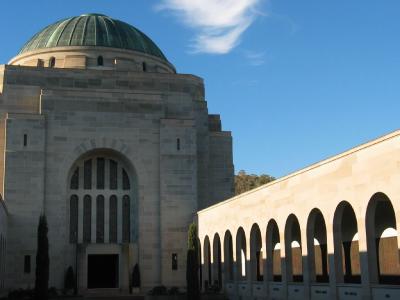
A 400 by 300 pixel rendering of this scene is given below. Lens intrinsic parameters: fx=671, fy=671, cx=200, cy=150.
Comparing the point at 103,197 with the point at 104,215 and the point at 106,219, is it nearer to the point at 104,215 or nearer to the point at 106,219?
the point at 104,215

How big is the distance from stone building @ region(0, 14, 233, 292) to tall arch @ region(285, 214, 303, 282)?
29.5 feet

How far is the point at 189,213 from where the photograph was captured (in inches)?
1615

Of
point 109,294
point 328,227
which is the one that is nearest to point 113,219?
point 109,294

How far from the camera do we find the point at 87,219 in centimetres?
4053

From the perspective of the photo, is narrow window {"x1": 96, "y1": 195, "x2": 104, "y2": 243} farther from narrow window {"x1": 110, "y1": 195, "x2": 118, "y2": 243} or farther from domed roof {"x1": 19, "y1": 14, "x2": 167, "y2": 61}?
domed roof {"x1": 19, "y1": 14, "x2": 167, "y2": 61}

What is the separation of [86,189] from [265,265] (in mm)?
15508

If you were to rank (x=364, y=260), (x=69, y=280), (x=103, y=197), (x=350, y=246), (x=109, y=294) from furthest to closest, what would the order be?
1. (x=103, y=197)
2. (x=109, y=294)
3. (x=69, y=280)
4. (x=350, y=246)
5. (x=364, y=260)

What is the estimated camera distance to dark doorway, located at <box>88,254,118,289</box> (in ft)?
133

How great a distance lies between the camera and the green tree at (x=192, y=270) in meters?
33.6

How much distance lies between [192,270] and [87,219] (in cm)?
902

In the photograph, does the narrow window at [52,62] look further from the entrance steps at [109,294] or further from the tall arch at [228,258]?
the tall arch at [228,258]

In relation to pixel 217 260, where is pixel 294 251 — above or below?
above

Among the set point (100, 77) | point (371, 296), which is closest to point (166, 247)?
point (100, 77)

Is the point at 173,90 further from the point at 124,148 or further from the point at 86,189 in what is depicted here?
A: the point at 86,189
